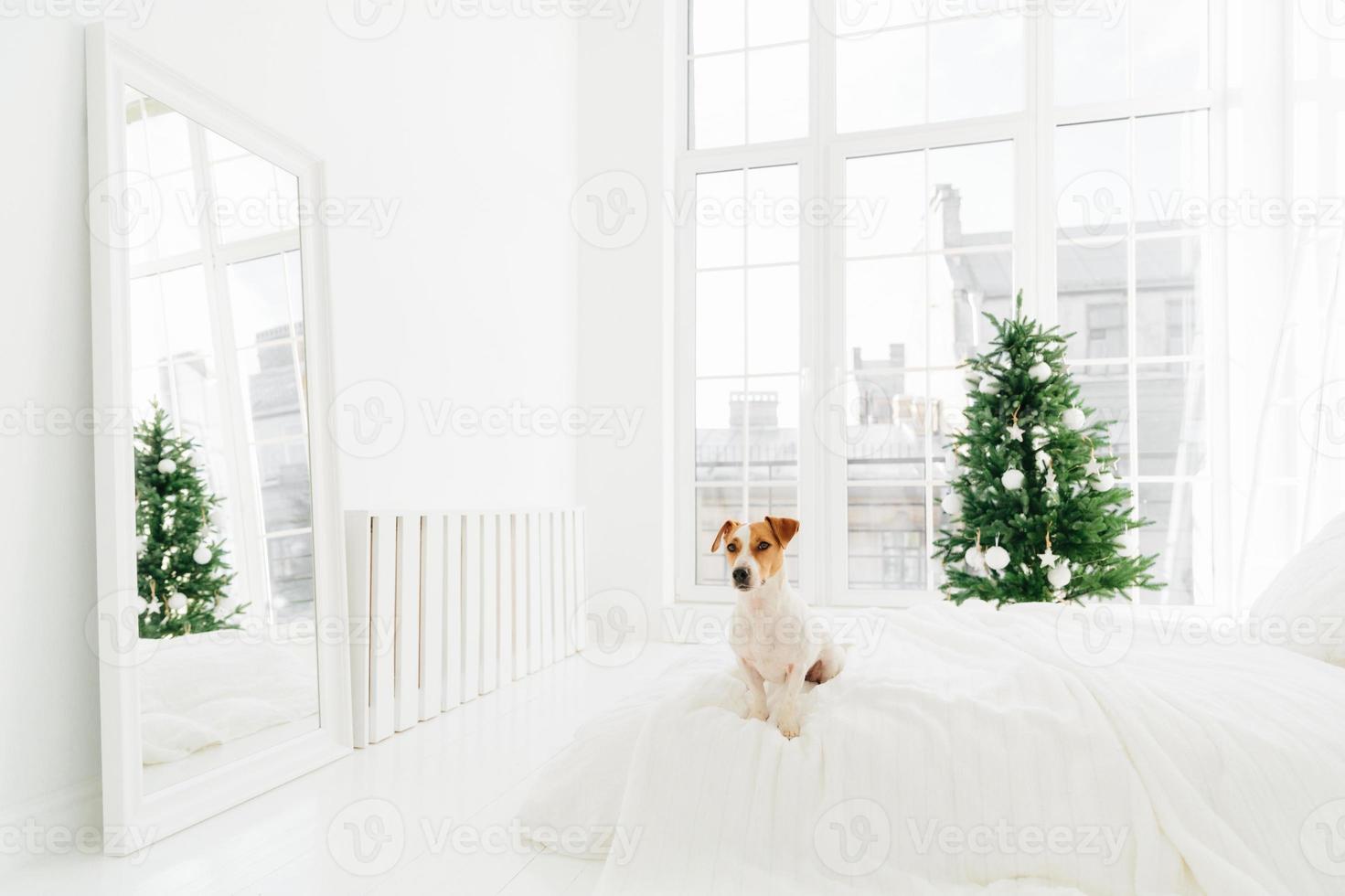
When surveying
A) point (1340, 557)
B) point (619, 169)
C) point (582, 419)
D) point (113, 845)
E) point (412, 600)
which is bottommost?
point (113, 845)

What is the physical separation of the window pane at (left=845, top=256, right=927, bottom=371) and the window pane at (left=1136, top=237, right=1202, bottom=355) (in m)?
1.02

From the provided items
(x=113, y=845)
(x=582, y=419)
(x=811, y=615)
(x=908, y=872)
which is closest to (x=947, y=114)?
(x=582, y=419)

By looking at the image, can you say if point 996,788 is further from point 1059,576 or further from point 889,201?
point 889,201

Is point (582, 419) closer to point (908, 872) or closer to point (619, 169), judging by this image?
point (619, 169)

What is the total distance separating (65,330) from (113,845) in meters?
1.06

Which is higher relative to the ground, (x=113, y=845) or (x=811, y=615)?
(x=811, y=615)

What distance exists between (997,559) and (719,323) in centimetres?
201

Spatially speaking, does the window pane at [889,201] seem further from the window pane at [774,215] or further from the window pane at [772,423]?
the window pane at [772,423]

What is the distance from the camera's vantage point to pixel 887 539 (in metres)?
4.37

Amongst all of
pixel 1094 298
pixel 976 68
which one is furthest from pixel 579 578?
pixel 976 68

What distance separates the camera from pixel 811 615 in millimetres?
1789

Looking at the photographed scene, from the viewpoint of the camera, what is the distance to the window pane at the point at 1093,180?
4137 millimetres

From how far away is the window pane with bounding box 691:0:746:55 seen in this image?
15.5ft

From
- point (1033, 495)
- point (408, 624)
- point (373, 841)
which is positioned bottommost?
point (373, 841)
